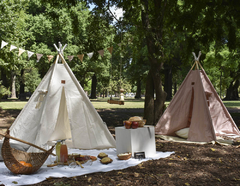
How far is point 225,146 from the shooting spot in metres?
6.53

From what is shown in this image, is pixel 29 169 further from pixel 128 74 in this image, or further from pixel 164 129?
pixel 128 74

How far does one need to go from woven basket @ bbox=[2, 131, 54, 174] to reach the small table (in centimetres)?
169

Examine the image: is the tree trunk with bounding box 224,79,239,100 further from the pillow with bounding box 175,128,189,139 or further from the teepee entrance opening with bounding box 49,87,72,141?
the teepee entrance opening with bounding box 49,87,72,141

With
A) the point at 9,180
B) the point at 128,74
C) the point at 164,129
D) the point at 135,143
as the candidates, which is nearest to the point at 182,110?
the point at 164,129

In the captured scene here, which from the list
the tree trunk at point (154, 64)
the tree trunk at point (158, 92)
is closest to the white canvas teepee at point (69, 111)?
the tree trunk at point (154, 64)

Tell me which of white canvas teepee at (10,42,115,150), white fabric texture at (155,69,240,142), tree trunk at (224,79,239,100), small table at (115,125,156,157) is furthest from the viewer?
tree trunk at (224,79,239,100)

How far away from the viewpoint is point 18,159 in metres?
4.23

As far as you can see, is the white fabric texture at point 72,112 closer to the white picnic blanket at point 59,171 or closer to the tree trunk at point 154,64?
the white picnic blanket at point 59,171

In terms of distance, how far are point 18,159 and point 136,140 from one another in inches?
87.5

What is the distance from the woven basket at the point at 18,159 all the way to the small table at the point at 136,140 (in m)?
1.69

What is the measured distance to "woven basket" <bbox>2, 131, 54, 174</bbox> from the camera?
396cm

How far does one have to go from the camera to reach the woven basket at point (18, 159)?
3.96 m

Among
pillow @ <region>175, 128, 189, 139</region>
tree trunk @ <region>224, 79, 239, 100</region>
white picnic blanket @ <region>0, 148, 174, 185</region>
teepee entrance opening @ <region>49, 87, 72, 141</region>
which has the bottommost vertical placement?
white picnic blanket @ <region>0, 148, 174, 185</region>

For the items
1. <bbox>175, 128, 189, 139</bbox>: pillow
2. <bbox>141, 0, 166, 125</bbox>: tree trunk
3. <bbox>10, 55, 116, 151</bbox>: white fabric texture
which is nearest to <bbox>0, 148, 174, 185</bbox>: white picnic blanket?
<bbox>10, 55, 116, 151</bbox>: white fabric texture
